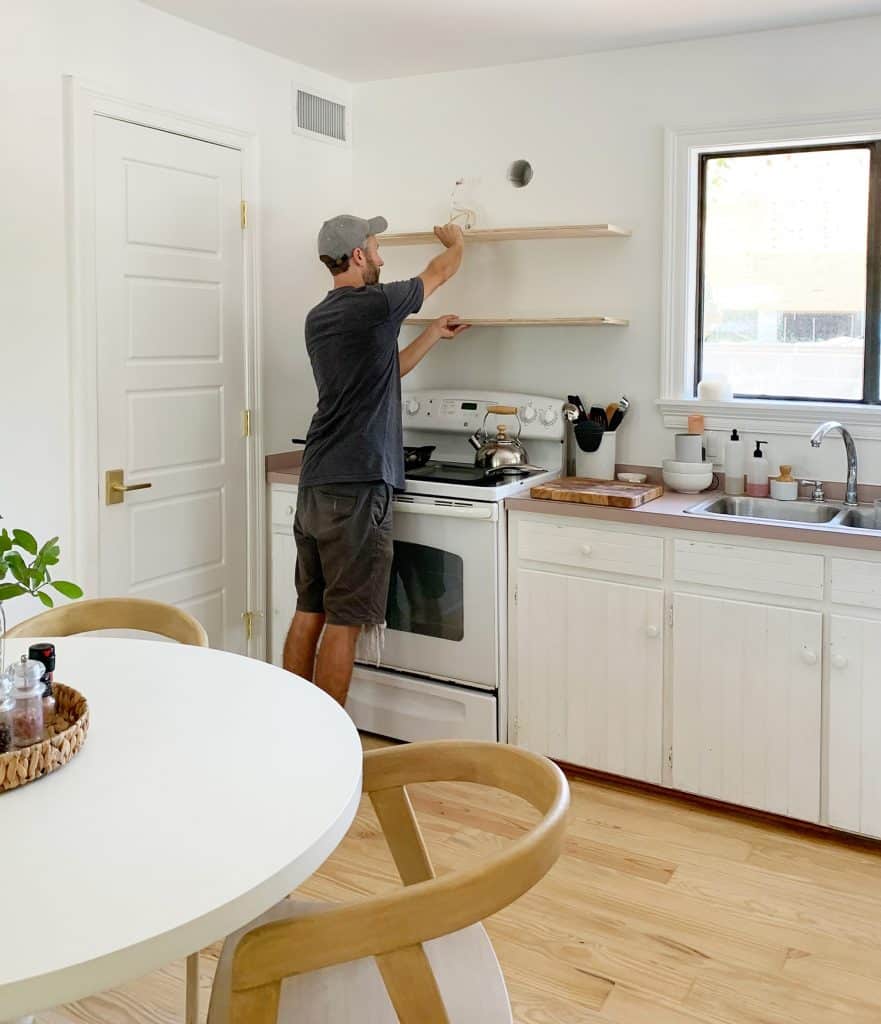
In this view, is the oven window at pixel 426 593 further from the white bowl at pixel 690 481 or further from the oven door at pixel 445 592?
the white bowl at pixel 690 481

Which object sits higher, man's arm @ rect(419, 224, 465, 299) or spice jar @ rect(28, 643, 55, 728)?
man's arm @ rect(419, 224, 465, 299)

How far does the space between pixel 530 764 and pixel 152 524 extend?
7.11 feet

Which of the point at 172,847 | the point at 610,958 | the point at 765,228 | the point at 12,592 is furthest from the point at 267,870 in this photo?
the point at 765,228

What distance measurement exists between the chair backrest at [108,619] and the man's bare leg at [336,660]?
106 centimetres

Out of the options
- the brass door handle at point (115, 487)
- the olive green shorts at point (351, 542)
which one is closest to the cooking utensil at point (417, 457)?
the olive green shorts at point (351, 542)

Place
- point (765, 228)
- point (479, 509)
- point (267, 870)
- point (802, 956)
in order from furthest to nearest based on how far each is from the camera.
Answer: point (765, 228)
point (479, 509)
point (802, 956)
point (267, 870)

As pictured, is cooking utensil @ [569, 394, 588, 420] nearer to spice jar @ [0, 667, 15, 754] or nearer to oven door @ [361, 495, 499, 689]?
oven door @ [361, 495, 499, 689]

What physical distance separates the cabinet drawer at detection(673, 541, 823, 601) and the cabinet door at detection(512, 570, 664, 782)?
0.13 meters

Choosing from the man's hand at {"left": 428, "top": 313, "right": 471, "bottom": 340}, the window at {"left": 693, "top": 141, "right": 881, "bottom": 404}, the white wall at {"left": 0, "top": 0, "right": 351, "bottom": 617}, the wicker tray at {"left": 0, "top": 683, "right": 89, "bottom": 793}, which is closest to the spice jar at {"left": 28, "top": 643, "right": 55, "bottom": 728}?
the wicker tray at {"left": 0, "top": 683, "right": 89, "bottom": 793}

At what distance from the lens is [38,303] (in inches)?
117

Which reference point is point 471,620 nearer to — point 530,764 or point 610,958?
point 610,958

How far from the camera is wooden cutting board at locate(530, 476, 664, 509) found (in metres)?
3.19

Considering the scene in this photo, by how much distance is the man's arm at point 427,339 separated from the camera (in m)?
3.63

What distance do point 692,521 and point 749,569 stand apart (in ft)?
0.68
